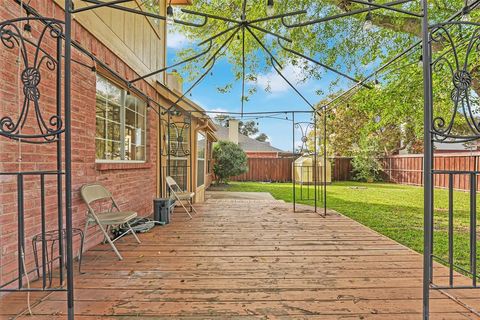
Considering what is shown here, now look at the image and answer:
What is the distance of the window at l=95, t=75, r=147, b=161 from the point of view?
12.1 ft

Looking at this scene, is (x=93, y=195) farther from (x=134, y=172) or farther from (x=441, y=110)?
(x=441, y=110)

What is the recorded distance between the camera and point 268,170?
15.9m

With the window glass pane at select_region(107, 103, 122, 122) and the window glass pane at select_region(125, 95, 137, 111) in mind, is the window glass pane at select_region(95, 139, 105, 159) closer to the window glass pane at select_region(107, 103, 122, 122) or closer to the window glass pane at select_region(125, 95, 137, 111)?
the window glass pane at select_region(107, 103, 122, 122)

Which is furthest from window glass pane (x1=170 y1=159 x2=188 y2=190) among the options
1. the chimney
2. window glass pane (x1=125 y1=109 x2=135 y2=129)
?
the chimney

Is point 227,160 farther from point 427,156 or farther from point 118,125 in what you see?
point 427,156

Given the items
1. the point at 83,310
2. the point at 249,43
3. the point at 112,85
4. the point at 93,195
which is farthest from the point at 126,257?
the point at 249,43

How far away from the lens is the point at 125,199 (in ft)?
13.7

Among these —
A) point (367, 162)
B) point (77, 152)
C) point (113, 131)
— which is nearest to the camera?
point (77, 152)

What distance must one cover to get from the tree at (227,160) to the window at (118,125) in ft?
23.8

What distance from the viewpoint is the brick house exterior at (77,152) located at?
2.09 m

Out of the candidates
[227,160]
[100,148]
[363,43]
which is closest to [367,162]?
[227,160]

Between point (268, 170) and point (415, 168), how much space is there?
771 centimetres

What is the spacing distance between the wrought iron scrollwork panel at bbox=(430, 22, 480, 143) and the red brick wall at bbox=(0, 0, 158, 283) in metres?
3.27

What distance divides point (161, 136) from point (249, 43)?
3.46 m
